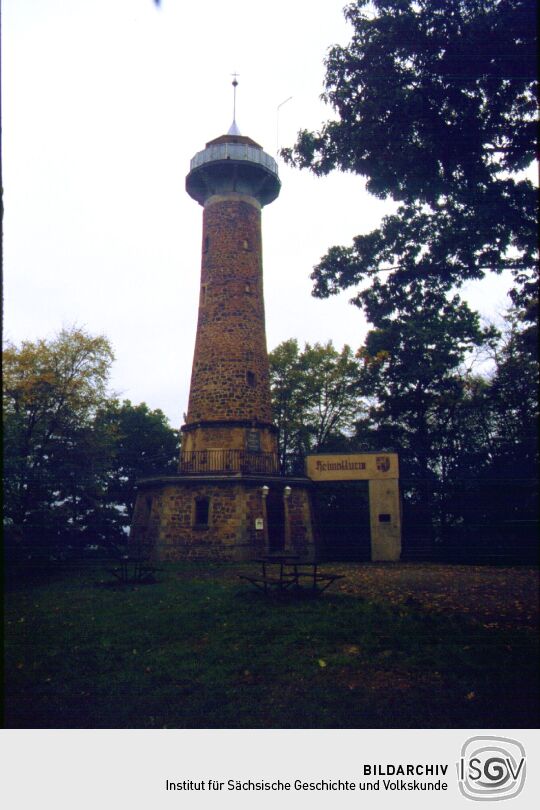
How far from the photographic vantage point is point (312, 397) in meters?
34.8

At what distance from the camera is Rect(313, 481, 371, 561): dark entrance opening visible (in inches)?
848

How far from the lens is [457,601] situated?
9.50m

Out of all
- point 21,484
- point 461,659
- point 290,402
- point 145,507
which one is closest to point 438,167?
point 461,659

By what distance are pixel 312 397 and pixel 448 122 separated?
89.2ft

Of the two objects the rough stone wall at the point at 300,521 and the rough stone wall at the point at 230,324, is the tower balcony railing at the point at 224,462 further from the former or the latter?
the rough stone wall at the point at 230,324

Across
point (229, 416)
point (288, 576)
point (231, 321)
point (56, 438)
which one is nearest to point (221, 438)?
point (229, 416)

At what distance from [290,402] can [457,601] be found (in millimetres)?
25438

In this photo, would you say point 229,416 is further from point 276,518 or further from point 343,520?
point 343,520
